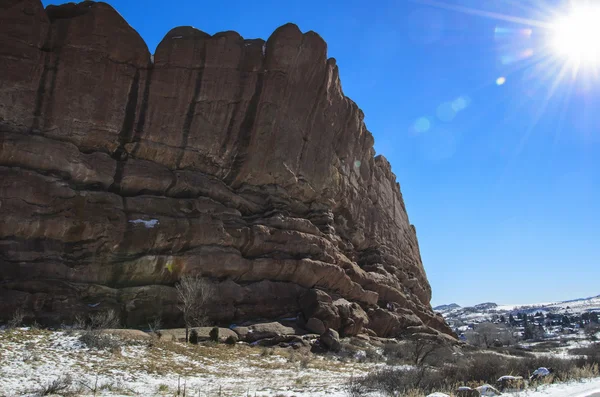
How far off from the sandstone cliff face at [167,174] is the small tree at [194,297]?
42.6 inches

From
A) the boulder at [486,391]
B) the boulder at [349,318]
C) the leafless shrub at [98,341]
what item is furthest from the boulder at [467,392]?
the boulder at [349,318]

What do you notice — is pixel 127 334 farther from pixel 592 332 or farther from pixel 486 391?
pixel 592 332

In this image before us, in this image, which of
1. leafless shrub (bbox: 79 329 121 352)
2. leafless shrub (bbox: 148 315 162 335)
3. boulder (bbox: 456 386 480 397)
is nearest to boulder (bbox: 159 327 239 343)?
leafless shrub (bbox: 148 315 162 335)

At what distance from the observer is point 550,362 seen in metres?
20.6

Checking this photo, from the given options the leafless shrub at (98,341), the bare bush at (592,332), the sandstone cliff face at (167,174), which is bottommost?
the bare bush at (592,332)

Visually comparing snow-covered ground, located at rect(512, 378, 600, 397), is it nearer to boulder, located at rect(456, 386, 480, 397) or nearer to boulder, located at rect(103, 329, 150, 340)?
boulder, located at rect(456, 386, 480, 397)

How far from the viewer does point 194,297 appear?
30.5 metres

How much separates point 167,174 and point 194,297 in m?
12.4

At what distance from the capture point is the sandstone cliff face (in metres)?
30.8

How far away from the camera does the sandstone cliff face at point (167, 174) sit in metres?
30.8

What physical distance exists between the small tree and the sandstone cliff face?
1082 mm

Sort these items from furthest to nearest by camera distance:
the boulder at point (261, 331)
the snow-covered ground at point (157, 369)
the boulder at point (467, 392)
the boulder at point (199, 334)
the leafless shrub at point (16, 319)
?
the boulder at point (261, 331), the boulder at point (199, 334), the leafless shrub at point (16, 319), the snow-covered ground at point (157, 369), the boulder at point (467, 392)

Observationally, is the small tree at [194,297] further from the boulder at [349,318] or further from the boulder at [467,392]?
the boulder at [467,392]

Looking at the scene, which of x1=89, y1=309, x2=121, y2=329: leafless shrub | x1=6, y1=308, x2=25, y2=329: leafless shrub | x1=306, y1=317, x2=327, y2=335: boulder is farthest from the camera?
x1=306, y1=317, x2=327, y2=335: boulder
